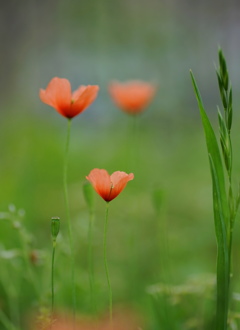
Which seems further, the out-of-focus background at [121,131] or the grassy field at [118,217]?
the out-of-focus background at [121,131]

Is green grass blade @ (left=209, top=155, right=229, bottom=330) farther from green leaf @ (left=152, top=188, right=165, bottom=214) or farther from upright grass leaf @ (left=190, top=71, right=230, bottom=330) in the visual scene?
green leaf @ (left=152, top=188, right=165, bottom=214)

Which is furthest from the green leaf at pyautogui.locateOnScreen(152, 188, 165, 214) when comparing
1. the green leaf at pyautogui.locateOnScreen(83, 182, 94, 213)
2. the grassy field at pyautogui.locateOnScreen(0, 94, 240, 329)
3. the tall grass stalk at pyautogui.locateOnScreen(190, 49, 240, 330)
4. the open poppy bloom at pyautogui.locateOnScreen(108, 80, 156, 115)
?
the open poppy bloom at pyautogui.locateOnScreen(108, 80, 156, 115)

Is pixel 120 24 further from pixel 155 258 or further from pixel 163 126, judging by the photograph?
pixel 155 258

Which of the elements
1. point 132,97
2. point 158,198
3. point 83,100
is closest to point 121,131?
point 132,97

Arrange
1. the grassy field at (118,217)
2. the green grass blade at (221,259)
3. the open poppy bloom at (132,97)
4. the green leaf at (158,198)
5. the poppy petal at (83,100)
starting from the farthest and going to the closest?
the open poppy bloom at (132,97)
the grassy field at (118,217)
the green leaf at (158,198)
the poppy petal at (83,100)
the green grass blade at (221,259)

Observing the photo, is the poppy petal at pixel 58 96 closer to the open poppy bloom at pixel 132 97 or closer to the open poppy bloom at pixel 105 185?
the open poppy bloom at pixel 105 185

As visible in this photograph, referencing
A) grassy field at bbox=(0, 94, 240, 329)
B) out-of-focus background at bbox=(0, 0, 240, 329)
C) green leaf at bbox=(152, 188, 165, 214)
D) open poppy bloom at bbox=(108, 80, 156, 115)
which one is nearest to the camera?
green leaf at bbox=(152, 188, 165, 214)

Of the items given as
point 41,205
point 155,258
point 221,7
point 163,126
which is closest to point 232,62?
point 221,7

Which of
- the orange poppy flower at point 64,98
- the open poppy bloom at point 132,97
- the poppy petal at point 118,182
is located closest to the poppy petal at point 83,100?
the orange poppy flower at point 64,98
